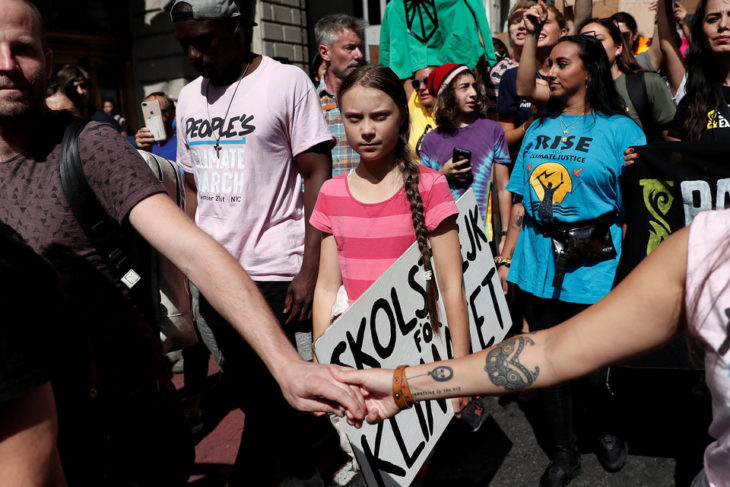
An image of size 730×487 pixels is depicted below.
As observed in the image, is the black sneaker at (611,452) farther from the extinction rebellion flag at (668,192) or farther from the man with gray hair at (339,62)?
the man with gray hair at (339,62)

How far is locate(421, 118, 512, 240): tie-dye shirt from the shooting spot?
4.00 metres

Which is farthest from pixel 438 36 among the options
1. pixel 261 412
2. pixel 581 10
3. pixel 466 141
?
pixel 261 412

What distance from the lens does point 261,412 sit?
9.21ft

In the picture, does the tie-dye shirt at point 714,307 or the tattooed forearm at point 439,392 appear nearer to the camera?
the tie-dye shirt at point 714,307

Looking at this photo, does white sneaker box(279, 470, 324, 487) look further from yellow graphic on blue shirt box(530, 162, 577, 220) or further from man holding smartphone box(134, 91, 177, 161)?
man holding smartphone box(134, 91, 177, 161)

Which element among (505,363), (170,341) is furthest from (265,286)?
(505,363)

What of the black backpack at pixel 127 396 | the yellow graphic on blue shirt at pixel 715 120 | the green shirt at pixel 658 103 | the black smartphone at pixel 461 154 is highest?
the green shirt at pixel 658 103

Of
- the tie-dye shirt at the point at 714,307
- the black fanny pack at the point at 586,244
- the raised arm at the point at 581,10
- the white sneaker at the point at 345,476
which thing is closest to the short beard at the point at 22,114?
the tie-dye shirt at the point at 714,307

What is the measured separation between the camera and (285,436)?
2.81m

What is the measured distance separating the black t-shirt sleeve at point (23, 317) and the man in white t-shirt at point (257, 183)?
4.75 feet

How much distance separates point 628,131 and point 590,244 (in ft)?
1.98

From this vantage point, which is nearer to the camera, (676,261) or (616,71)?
(676,261)

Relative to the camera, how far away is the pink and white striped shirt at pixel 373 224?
2.39 meters

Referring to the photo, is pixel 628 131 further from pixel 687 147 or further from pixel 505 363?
pixel 505 363
